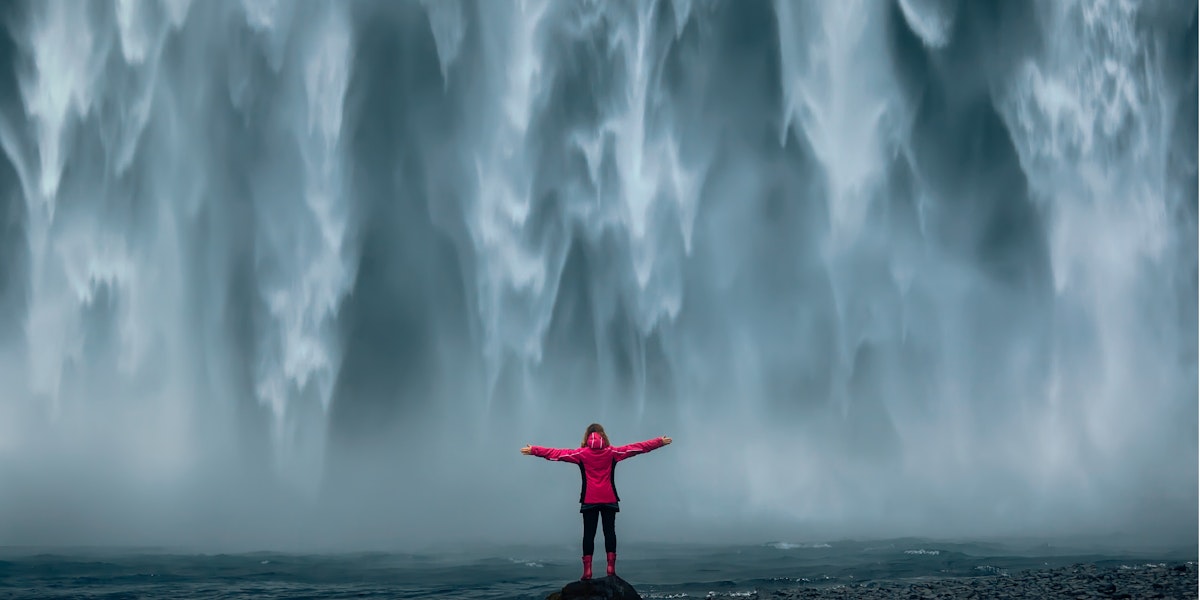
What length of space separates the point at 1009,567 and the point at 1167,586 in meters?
10.9

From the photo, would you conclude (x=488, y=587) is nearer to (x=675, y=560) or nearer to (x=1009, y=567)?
(x=675, y=560)

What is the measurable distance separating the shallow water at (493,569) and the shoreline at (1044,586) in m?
1.77

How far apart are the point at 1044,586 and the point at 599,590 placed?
469 inches

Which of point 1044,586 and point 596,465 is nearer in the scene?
point 596,465

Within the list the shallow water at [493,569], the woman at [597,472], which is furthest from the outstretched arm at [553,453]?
the shallow water at [493,569]

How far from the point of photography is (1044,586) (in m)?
23.0

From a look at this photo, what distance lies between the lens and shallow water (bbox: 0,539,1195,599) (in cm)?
2720

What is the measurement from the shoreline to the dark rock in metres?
5.56

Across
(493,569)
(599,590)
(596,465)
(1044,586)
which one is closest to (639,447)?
(596,465)

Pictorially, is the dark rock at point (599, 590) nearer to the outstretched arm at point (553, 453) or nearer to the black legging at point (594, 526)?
the black legging at point (594, 526)

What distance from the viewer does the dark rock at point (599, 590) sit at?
18344 millimetres

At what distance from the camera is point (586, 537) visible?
1938cm

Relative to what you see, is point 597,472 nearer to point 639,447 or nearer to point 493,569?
point 639,447

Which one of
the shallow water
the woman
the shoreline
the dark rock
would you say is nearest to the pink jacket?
the woman
